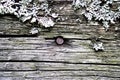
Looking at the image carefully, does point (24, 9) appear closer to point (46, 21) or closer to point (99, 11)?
point (46, 21)

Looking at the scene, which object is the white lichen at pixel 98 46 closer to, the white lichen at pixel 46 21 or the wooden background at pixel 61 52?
the wooden background at pixel 61 52

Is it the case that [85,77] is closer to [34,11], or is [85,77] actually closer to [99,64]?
[99,64]

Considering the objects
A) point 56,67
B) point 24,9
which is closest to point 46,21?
point 24,9

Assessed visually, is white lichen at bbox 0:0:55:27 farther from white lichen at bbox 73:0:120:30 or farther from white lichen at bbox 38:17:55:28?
white lichen at bbox 73:0:120:30

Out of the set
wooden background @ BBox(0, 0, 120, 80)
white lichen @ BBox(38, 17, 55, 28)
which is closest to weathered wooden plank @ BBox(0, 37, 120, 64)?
wooden background @ BBox(0, 0, 120, 80)

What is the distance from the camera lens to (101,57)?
1562mm

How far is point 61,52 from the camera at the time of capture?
156cm

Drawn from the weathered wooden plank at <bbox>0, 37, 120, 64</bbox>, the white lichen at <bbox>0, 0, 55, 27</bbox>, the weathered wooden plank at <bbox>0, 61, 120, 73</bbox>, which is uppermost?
the white lichen at <bbox>0, 0, 55, 27</bbox>

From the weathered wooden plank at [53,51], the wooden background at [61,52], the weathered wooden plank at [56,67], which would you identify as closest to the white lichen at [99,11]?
the wooden background at [61,52]

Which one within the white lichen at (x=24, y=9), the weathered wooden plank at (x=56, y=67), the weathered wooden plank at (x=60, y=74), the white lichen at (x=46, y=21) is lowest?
the weathered wooden plank at (x=60, y=74)

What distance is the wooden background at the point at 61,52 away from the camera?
5.06ft

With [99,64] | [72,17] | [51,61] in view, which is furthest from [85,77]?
[72,17]

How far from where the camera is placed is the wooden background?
1.54 meters

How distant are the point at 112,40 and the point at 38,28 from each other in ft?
1.56
